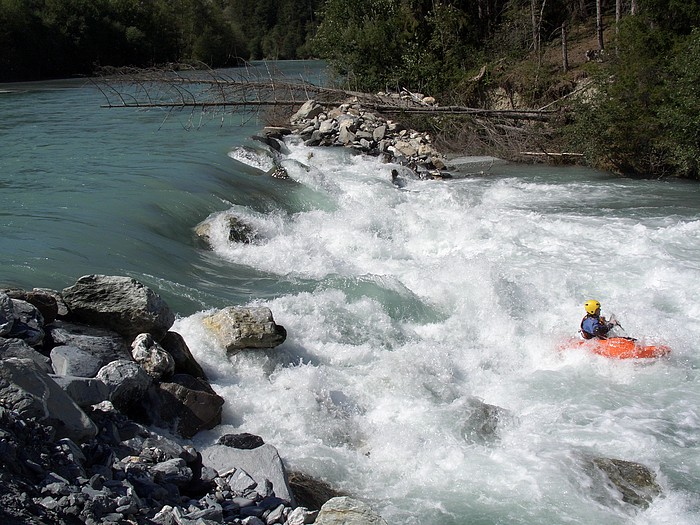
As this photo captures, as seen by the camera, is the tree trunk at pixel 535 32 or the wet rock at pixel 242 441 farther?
the tree trunk at pixel 535 32

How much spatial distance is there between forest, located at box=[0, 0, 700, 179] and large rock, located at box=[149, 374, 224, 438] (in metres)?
12.4

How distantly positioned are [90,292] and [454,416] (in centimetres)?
341

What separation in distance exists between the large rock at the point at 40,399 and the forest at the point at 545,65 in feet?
44.9

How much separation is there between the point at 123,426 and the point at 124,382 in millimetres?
433

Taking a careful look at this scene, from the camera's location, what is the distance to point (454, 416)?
630 centimetres

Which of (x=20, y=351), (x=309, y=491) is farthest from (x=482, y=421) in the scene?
(x=20, y=351)

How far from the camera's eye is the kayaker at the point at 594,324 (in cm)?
800

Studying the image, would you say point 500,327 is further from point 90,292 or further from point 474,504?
point 90,292

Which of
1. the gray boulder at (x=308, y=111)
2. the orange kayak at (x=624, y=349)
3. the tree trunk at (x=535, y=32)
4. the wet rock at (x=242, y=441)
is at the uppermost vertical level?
the tree trunk at (x=535, y=32)

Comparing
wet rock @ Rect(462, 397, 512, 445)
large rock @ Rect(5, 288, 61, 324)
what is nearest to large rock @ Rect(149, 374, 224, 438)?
large rock @ Rect(5, 288, 61, 324)

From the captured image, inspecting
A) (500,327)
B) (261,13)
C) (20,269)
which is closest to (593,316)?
(500,327)

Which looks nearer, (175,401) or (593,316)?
(175,401)

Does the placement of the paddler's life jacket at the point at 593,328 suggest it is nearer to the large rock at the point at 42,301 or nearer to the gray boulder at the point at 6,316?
the large rock at the point at 42,301

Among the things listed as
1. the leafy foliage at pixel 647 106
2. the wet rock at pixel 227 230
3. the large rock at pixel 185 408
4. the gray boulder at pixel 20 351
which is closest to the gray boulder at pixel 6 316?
the gray boulder at pixel 20 351
